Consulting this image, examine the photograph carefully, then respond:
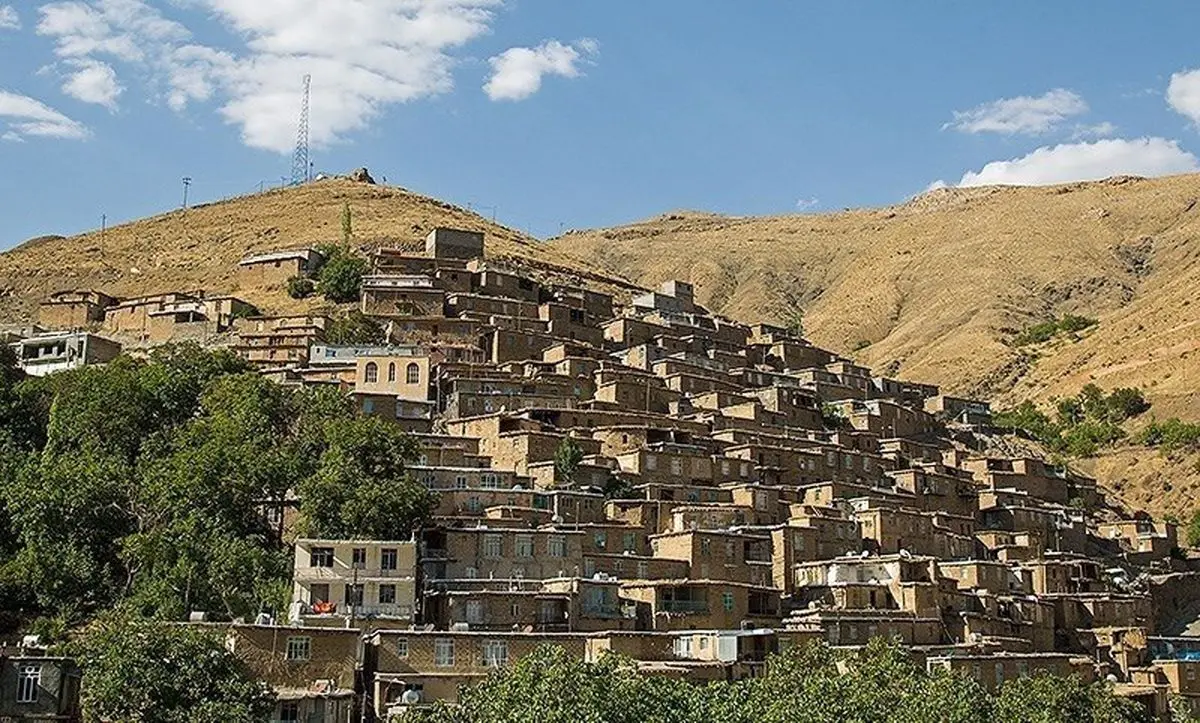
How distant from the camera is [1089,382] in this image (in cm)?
10375

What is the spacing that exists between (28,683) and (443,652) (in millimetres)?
9929

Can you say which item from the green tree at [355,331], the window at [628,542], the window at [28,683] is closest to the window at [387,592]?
the window at [628,542]

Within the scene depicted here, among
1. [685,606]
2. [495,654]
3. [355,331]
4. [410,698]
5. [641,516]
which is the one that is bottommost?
[410,698]

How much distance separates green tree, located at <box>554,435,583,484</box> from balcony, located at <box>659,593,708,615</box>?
9377 millimetres

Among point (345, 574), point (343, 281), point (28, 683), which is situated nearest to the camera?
point (28, 683)

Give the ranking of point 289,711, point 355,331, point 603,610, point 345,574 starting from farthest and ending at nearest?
1. point 355,331
2. point 603,610
3. point 345,574
4. point 289,711

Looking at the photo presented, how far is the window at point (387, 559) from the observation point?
4388 centimetres

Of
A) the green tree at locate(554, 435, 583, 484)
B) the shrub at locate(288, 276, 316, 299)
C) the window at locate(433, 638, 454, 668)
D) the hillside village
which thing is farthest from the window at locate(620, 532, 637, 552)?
the shrub at locate(288, 276, 316, 299)

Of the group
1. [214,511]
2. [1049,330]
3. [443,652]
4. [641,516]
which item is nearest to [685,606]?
[641,516]

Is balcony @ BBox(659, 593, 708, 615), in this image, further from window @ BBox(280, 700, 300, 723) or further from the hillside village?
window @ BBox(280, 700, 300, 723)

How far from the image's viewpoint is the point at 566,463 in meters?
54.1

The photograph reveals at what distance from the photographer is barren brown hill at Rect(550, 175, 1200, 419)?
110 meters

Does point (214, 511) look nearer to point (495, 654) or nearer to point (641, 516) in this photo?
point (495, 654)

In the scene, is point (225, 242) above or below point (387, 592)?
above
